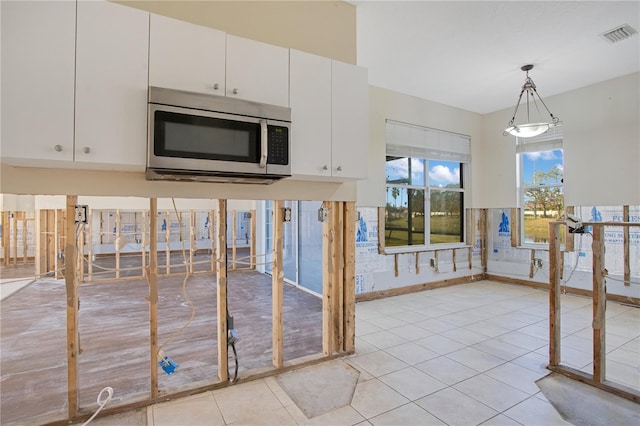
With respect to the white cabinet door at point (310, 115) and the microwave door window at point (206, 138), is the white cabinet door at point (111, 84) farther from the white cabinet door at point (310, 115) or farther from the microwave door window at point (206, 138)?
the white cabinet door at point (310, 115)

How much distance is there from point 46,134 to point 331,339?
2.45 m

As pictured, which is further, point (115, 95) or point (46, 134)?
point (115, 95)

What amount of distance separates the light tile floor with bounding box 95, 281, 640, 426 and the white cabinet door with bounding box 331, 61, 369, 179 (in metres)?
1.63

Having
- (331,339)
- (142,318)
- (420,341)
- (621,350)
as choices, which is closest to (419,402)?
(331,339)

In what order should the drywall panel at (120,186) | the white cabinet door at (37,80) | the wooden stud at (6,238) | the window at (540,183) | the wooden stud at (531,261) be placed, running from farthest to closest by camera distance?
the wooden stud at (6,238)
the wooden stud at (531,261)
the window at (540,183)
the drywall panel at (120,186)
the white cabinet door at (37,80)

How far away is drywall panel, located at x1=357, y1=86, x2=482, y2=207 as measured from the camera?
16.1 ft

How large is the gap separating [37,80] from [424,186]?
5091mm

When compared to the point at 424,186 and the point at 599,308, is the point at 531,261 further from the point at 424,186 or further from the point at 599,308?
the point at 599,308

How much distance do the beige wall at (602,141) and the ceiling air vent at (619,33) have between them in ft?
4.42

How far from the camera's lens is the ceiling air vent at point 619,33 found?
334cm

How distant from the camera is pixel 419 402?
2.29m

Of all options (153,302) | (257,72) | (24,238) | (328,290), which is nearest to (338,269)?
(328,290)

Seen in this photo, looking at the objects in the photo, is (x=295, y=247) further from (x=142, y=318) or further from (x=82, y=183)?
(x=82, y=183)

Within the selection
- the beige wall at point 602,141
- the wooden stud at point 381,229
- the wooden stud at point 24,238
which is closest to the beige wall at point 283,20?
the wooden stud at point 381,229
